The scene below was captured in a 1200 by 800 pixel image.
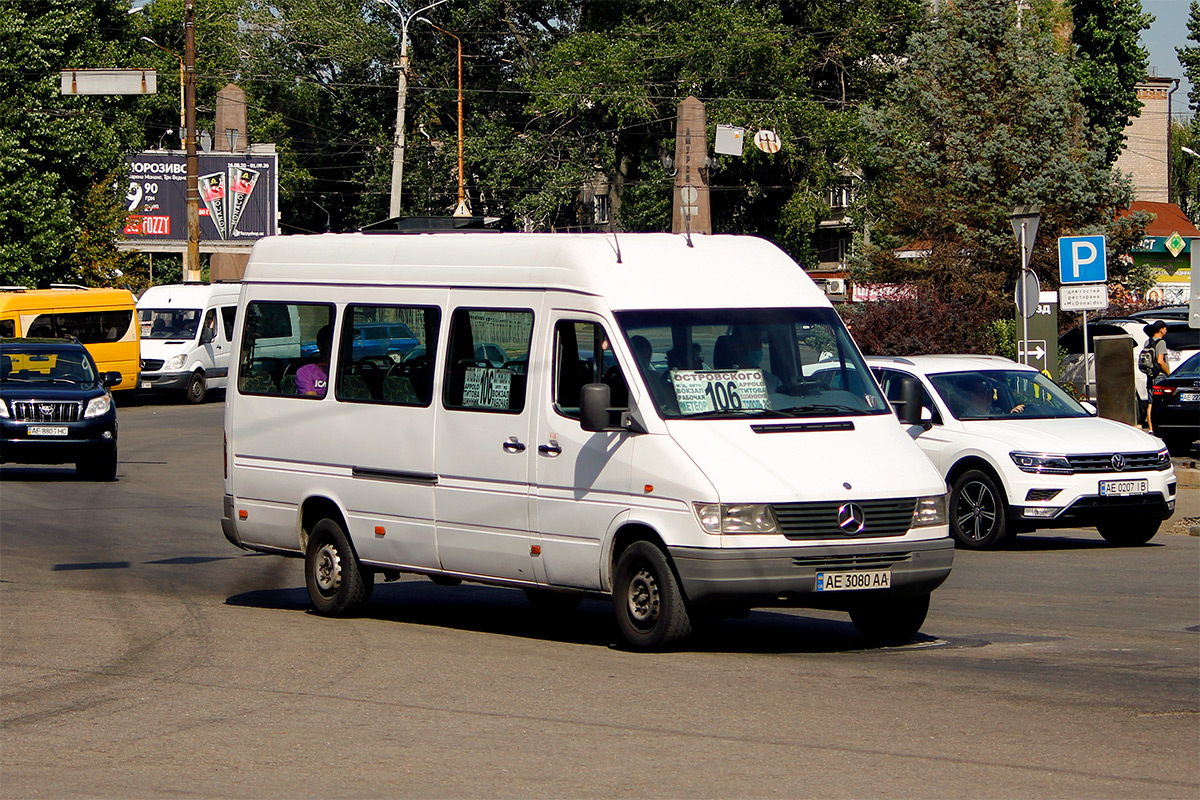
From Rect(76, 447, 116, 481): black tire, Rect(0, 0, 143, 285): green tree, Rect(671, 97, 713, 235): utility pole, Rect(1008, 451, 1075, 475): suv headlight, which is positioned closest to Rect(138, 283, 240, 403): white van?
Rect(0, 0, 143, 285): green tree

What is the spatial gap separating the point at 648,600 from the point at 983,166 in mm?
29810

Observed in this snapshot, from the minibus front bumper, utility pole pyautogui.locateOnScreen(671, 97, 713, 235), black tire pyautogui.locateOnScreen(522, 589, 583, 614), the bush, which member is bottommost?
black tire pyautogui.locateOnScreen(522, 589, 583, 614)

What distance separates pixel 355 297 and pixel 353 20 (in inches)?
2571

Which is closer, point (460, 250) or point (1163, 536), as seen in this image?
point (460, 250)

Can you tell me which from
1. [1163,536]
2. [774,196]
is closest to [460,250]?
[1163,536]

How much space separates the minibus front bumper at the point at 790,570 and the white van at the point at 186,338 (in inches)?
1296

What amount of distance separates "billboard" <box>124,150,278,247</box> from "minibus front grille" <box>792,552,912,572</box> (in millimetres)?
53614

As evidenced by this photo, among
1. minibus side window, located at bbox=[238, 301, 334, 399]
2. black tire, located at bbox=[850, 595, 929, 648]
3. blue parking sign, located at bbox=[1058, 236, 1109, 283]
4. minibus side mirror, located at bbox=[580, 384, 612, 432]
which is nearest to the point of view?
minibus side mirror, located at bbox=[580, 384, 612, 432]

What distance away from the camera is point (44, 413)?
78.3 ft

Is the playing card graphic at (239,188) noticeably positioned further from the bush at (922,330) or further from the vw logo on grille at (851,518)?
the vw logo on grille at (851,518)

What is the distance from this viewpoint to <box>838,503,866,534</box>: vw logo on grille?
945 cm

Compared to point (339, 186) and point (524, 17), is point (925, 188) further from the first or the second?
point (339, 186)

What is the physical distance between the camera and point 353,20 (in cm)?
7456

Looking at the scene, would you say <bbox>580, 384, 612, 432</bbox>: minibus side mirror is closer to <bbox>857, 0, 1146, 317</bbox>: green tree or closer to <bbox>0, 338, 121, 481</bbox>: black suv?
<bbox>0, 338, 121, 481</bbox>: black suv
